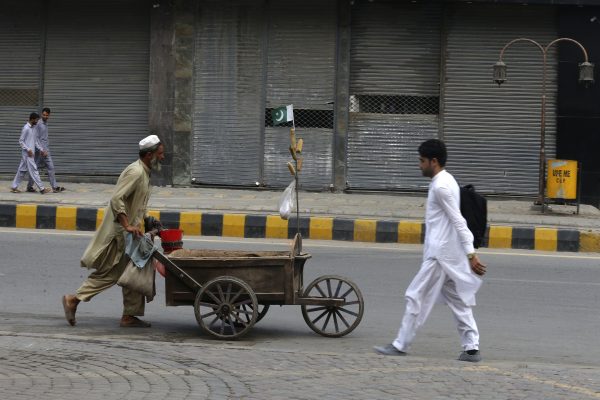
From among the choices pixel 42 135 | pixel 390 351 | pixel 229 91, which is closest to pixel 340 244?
pixel 229 91

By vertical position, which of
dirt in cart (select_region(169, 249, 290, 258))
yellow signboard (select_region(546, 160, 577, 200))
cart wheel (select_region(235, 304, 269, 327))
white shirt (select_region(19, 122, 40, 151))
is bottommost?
cart wheel (select_region(235, 304, 269, 327))

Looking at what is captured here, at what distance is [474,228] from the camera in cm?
767

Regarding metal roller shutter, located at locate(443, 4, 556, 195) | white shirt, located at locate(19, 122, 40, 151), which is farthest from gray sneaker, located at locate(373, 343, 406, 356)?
metal roller shutter, located at locate(443, 4, 556, 195)

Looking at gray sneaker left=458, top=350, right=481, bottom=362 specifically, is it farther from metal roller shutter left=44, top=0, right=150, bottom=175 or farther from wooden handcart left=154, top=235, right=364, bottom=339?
metal roller shutter left=44, top=0, right=150, bottom=175

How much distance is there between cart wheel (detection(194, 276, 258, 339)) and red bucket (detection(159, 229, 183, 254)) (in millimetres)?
586

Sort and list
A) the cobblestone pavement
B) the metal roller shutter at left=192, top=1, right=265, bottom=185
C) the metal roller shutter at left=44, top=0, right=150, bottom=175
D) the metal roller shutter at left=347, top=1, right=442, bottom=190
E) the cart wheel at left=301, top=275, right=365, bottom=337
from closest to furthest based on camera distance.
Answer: the cobblestone pavement < the cart wheel at left=301, top=275, right=365, bottom=337 < the metal roller shutter at left=347, top=1, right=442, bottom=190 < the metal roller shutter at left=192, top=1, right=265, bottom=185 < the metal roller shutter at left=44, top=0, right=150, bottom=175

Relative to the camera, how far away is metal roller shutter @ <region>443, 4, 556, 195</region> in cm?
1889

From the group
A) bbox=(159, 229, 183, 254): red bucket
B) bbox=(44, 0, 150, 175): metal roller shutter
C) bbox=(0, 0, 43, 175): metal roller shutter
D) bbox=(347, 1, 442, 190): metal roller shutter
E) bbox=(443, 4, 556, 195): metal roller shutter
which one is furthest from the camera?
bbox=(0, 0, 43, 175): metal roller shutter

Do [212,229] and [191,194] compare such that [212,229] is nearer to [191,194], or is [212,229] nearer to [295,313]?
[191,194]

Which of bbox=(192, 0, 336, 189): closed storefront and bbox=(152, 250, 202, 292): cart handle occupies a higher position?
bbox=(192, 0, 336, 189): closed storefront

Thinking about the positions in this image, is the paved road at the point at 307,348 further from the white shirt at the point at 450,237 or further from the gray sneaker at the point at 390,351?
the white shirt at the point at 450,237

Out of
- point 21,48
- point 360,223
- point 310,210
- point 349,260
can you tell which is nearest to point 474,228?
point 349,260

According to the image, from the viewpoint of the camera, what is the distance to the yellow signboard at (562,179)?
1636 cm

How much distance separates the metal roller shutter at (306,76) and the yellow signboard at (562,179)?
415 centimetres
